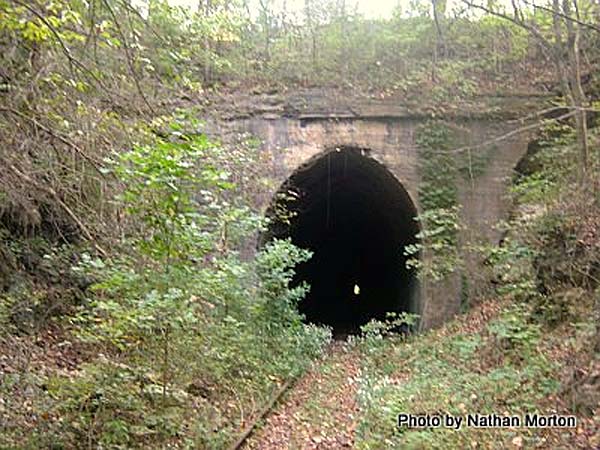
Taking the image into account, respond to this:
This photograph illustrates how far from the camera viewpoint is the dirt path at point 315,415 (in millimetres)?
6566

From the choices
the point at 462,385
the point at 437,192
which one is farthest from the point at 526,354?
the point at 437,192

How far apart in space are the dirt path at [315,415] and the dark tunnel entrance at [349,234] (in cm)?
320

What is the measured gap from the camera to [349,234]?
76.6 feet

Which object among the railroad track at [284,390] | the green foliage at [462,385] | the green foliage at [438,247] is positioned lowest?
the railroad track at [284,390]

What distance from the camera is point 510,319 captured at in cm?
842

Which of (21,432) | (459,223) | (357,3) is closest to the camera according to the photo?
(21,432)

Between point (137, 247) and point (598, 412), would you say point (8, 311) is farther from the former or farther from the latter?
point (598, 412)

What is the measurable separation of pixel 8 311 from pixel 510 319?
6.34 m

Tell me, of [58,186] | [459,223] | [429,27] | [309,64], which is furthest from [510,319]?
[429,27]

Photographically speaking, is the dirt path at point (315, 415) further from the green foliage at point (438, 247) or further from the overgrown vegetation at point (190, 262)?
the green foliage at point (438, 247)

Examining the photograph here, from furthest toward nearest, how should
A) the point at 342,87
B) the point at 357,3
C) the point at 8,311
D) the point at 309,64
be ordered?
1. the point at 357,3
2. the point at 309,64
3. the point at 342,87
4. the point at 8,311

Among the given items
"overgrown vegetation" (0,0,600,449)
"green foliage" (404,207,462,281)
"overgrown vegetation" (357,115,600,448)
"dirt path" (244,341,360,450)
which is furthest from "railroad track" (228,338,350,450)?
"green foliage" (404,207,462,281)

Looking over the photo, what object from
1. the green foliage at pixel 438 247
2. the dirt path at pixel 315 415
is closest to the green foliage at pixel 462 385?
the dirt path at pixel 315 415

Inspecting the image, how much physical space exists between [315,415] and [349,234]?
15834 mm
